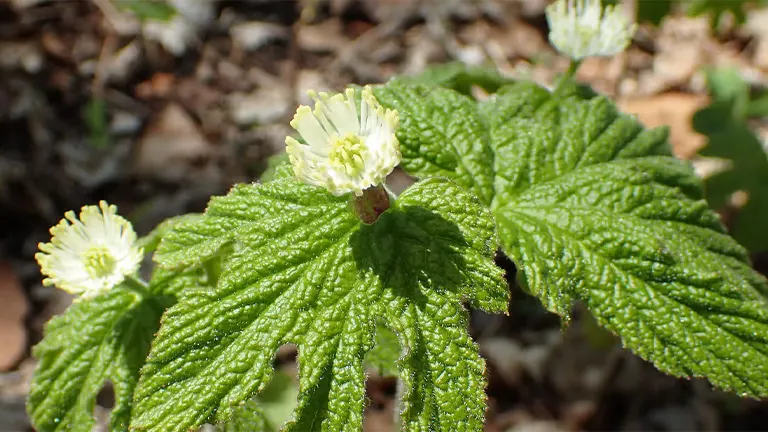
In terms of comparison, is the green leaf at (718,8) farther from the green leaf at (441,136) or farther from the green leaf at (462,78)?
A: the green leaf at (441,136)

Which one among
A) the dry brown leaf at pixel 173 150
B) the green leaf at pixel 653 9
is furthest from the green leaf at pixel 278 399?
the green leaf at pixel 653 9

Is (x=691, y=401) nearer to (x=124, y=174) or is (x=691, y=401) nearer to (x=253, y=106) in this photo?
(x=253, y=106)

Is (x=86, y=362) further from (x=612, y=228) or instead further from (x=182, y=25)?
(x=182, y=25)

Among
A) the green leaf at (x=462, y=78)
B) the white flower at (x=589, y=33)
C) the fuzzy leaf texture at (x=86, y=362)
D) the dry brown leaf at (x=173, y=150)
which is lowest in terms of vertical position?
the fuzzy leaf texture at (x=86, y=362)

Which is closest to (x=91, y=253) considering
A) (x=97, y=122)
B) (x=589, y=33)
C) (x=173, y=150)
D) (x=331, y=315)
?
(x=331, y=315)

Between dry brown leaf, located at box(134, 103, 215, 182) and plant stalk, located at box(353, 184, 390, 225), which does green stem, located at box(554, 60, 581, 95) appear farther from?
dry brown leaf, located at box(134, 103, 215, 182)

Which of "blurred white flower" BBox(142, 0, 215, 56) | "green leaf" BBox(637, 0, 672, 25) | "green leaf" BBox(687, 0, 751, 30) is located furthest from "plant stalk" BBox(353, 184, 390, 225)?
"blurred white flower" BBox(142, 0, 215, 56)
